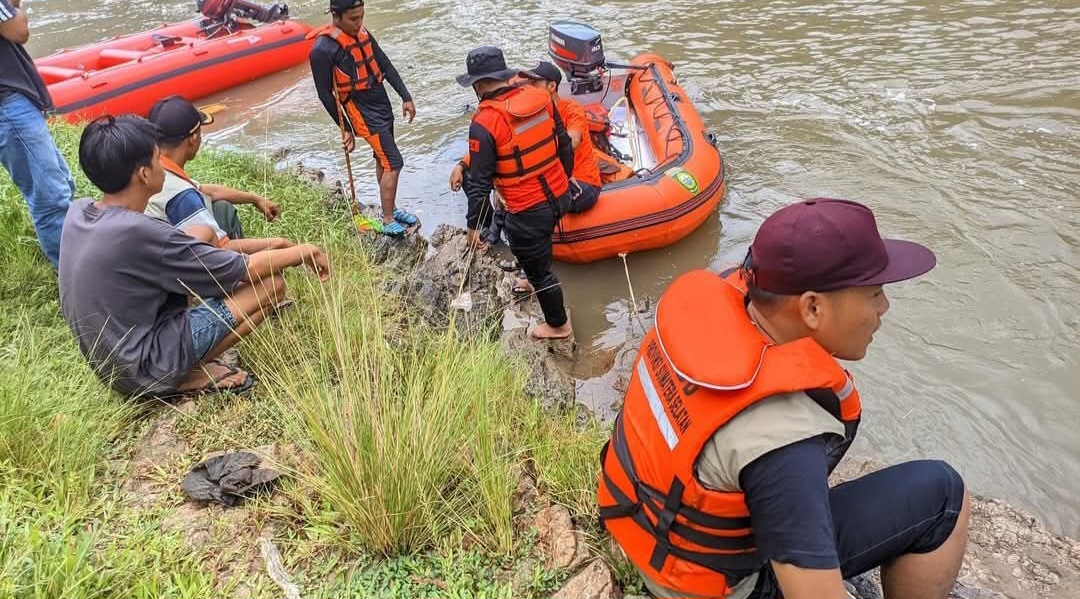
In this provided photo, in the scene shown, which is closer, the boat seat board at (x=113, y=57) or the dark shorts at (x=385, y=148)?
the dark shorts at (x=385, y=148)

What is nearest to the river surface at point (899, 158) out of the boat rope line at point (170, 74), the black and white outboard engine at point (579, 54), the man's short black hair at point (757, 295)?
the boat rope line at point (170, 74)

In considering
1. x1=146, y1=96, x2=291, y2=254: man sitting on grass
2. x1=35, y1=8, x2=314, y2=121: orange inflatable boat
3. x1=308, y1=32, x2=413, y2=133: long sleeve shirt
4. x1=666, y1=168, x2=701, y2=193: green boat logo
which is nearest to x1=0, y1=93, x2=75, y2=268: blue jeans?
x1=146, y1=96, x2=291, y2=254: man sitting on grass

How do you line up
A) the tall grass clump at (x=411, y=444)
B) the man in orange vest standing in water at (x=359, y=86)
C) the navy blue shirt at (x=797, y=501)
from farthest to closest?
the man in orange vest standing in water at (x=359, y=86)
the tall grass clump at (x=411, y=444)
the navy blue shirt at (x=797, y=501)

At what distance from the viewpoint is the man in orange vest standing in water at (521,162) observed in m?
4.05

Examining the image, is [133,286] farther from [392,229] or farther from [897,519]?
[392,229]

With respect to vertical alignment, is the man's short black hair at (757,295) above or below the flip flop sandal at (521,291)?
above

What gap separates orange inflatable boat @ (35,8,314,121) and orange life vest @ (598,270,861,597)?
27.8 ft

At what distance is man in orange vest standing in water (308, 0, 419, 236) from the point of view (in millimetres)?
5211

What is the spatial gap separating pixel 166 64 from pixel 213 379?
786 cm

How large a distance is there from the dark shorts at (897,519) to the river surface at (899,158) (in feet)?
6.19

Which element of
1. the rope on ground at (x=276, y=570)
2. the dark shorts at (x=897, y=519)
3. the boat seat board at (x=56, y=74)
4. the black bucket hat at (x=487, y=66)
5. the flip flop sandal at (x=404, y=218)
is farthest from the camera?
the boat seat board at (x=56, y=74)

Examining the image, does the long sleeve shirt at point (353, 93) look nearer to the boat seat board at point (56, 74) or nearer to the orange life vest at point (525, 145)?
the orange life vest at point (525, 145)

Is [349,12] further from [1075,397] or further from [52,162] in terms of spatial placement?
[1075,397]

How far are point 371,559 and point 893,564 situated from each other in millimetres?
1513
